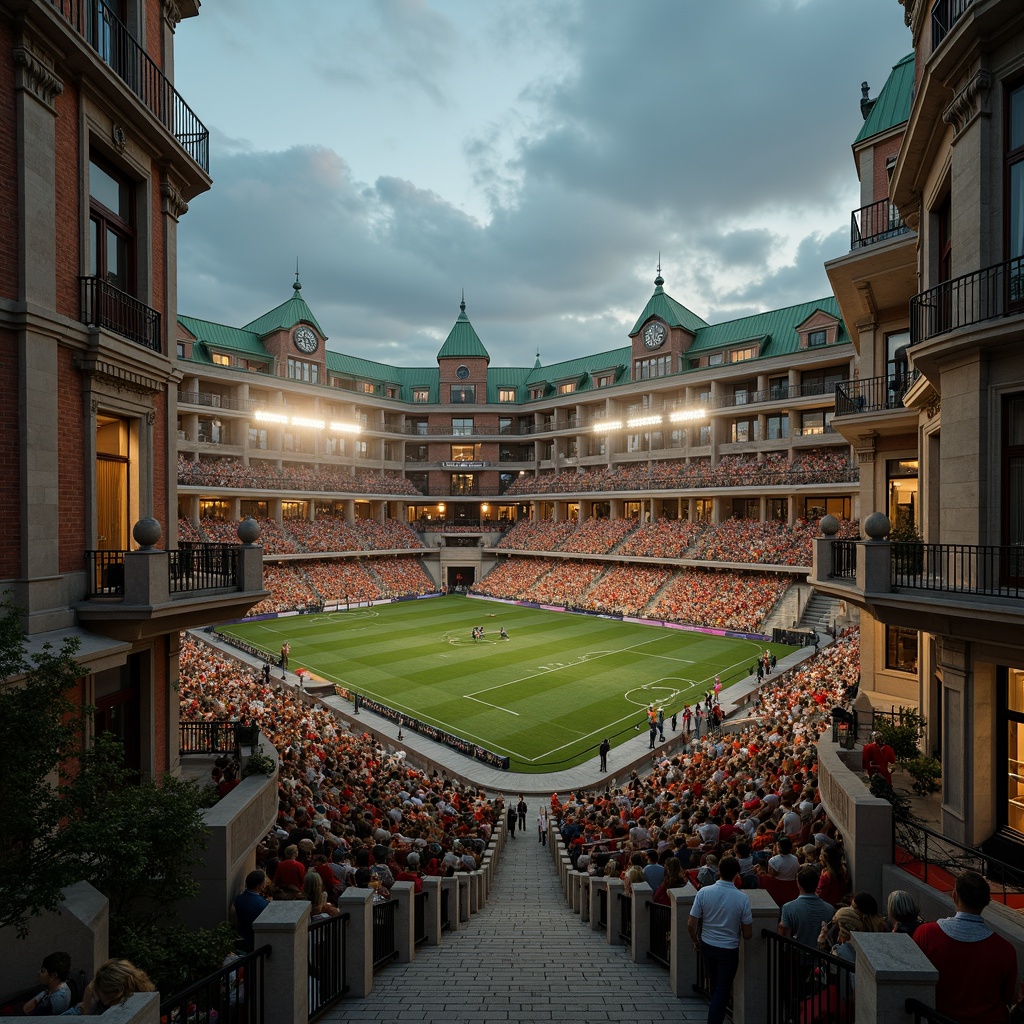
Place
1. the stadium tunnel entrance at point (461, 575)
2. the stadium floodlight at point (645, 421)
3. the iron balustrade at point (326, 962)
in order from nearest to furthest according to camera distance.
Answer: the iron balustrade at point (326, 962), the stadium floodlight at point (645, 421), the stadium tunnel entrance at point (461, 575)

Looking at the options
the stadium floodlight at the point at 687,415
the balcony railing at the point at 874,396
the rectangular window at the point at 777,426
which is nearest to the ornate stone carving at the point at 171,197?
the balcony railing at the point at 874,396

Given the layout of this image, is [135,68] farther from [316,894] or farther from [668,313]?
[668,313]

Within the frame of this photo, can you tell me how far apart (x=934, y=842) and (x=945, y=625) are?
341cm

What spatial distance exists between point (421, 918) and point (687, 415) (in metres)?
53.3

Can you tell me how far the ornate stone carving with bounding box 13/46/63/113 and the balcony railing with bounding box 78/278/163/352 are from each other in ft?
8.49

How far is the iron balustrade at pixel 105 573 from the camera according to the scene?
10.6 metres

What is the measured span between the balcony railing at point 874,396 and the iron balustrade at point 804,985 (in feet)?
46.6

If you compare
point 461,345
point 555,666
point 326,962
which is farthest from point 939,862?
point 461,345

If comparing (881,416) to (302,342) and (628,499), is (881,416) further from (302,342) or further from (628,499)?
(302,342)

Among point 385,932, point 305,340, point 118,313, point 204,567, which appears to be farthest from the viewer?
point 305,340

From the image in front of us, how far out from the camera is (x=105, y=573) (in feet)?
35.4

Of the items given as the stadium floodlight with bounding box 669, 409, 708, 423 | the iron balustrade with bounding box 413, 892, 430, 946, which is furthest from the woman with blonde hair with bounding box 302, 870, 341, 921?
the stadium floodlight with bounding box 669, 409, 708, 423

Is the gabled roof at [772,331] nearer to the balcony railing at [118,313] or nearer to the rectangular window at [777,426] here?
the rectangular window at [777,426]

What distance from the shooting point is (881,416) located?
16.6 m
